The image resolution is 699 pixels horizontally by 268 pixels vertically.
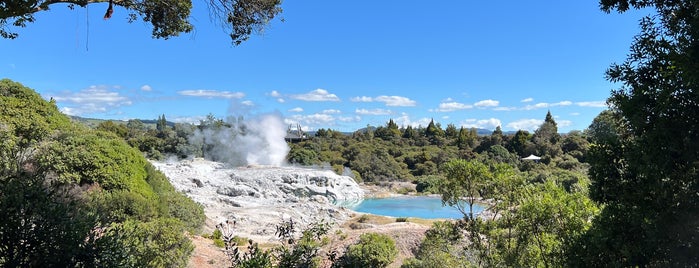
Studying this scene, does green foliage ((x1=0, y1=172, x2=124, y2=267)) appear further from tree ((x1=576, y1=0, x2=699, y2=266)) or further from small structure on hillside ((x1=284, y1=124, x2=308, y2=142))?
small structure on hillside ((x1=284, y1=124, x2=308, y2=142))

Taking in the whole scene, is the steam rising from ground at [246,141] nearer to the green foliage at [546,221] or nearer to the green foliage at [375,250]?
the green foliage at [375,250]

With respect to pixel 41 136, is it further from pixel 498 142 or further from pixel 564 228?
pixel 498 142

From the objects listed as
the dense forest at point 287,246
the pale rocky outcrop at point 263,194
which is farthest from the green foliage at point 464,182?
the pale rocky outcrop at point 263,194

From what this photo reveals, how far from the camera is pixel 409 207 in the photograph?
122ft

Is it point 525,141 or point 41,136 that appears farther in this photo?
point 525,141

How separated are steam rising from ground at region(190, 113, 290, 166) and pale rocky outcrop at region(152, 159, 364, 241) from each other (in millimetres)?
7299

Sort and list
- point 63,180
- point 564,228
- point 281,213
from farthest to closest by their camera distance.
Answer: point 281,213
point 63,180
point 564,228

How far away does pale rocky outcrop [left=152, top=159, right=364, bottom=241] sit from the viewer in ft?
77.5

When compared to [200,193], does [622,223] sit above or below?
above

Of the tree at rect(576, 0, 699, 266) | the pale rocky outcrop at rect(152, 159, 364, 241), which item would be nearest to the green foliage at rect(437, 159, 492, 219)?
the tree at rect(576, 0, 699, 266)

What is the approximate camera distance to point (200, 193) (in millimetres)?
30719

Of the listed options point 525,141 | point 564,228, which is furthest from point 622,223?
point 525,141

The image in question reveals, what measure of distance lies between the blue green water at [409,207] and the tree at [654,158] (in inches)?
1087

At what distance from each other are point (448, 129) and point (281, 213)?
175 ft
